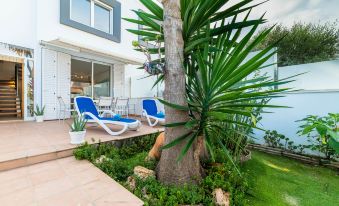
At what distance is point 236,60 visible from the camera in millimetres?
2510

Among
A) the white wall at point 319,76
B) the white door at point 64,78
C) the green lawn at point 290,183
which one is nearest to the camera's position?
the green lawn at point 290,183

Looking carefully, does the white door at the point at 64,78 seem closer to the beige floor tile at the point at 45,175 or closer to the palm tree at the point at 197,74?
the beige floor tile at the point at 45,175

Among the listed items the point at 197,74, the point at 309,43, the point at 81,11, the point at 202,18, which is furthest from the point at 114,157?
the point at 309,43

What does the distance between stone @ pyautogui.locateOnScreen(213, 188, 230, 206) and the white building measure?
8.22 meters

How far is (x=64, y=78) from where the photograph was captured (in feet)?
31.4

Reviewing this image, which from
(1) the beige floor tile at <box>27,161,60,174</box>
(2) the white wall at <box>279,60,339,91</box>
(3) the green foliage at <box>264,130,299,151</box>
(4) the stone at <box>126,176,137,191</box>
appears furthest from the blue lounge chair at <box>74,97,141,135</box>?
(2) the white wall at <box>279,60,339,91</box>

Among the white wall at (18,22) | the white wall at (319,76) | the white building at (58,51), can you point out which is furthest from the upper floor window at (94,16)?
the white wall at (319,76)

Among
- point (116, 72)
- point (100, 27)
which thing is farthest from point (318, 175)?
point (100, 27)

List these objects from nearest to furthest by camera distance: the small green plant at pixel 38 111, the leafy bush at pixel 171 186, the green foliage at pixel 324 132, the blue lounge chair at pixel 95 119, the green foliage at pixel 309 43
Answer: the leafy bush at pixel 171 186, the green foliage at pixel 324 132, the blue lounge chair at pixel 95 119, the small green plant at pixel 38 111, the green foliage at pixel 309 43

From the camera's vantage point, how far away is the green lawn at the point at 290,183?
3523mm

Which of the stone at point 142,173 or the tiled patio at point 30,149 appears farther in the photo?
the tiled patio at point 30,149

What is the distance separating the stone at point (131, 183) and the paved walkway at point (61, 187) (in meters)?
0.18

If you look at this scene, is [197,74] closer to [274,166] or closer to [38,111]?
[274,166]

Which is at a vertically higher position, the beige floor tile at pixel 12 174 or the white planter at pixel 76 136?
the white planter at pixel 76 136
